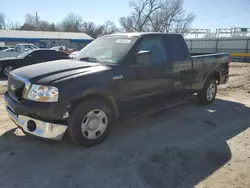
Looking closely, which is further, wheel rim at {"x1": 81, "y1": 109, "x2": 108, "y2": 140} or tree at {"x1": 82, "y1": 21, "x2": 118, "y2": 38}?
tree at {"x1": 82, "y1": 21, "x2": 118, "y2": 38}

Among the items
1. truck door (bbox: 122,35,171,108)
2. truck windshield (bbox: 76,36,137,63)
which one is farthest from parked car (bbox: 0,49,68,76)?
truck door (bbox: 122,35,171,108)

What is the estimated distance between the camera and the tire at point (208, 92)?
614 centimetres

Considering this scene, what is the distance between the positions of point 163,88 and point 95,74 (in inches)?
67.6

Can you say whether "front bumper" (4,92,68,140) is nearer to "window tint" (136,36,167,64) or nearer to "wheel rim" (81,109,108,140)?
"wheel rim" (81,109,108,140)

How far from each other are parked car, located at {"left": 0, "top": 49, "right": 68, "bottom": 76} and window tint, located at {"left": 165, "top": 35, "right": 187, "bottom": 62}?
9.37 m

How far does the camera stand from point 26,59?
12.2 metres

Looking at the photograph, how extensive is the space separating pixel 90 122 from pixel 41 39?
42.1m

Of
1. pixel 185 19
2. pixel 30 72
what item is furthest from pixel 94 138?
pixel 185 19

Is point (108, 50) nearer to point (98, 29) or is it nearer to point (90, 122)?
Answer: point (90, 122)

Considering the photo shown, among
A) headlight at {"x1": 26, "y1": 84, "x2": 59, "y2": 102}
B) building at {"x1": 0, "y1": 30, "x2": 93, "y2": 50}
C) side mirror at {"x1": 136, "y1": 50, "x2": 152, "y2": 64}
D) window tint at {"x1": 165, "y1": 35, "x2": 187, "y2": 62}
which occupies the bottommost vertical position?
headlight at {"x1": 26, "y1": 84, "x2": 59, "y2": 102}

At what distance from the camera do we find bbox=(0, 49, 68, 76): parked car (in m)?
11.8

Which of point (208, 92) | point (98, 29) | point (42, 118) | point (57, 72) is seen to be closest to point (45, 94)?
point (42, 118)

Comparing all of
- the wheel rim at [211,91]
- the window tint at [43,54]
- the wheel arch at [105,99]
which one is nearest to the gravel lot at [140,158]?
the wheel arch at [105,99]

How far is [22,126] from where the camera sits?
3.38 metres
